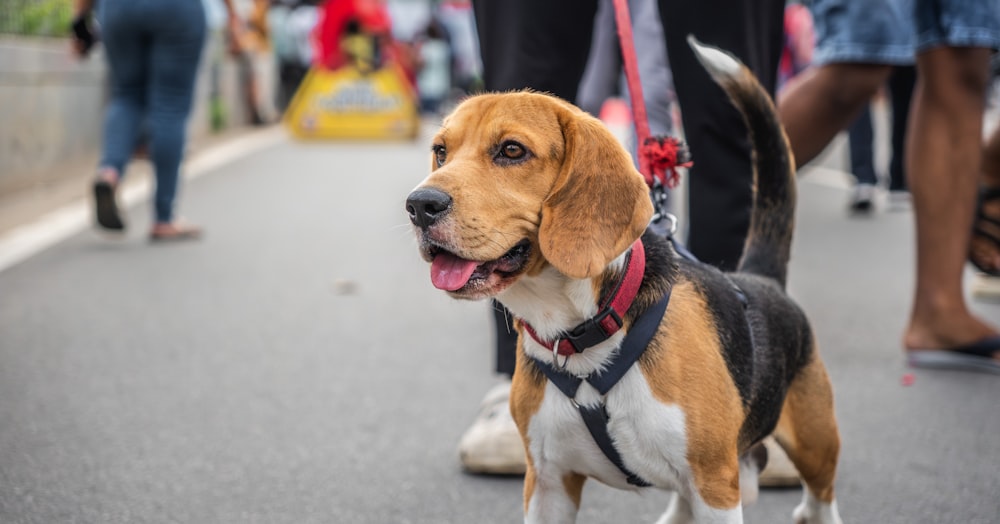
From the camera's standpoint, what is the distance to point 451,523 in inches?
125

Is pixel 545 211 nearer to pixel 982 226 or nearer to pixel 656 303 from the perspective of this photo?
pixel 656 303

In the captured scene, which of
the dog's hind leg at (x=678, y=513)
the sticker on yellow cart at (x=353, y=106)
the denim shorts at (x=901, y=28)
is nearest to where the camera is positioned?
the dog's hind leg at (x=678, y=513)

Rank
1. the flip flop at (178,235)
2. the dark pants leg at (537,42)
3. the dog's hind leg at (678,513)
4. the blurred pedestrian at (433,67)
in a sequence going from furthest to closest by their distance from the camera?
the blurred pedestrian at (433,67), the flip flop at (178,235), the dark pants leg at (537,42), the dog's hind leg at (678,513)

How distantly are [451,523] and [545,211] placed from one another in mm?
1135

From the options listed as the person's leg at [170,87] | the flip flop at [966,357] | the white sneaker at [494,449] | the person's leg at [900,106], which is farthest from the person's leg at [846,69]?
the person's leg at [900,106]

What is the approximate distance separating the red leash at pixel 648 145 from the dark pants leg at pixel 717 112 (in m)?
0.34

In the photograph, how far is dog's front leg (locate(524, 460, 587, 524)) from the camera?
262cm

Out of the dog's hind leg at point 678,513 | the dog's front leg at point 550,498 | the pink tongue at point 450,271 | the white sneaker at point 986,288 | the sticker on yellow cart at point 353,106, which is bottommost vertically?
the sticker on yellow cart at point 353,106

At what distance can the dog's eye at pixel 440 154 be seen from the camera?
8.57 ft

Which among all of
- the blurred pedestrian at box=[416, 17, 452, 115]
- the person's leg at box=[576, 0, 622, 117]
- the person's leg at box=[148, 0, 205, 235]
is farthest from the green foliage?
the blurred pedestrian at box=[416, 17, 452, 115]

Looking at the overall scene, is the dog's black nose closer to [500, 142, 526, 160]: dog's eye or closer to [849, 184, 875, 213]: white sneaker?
[500, 142, 526, 160]: dog's eye

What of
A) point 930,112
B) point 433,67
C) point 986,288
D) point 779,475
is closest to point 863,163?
point 986,288

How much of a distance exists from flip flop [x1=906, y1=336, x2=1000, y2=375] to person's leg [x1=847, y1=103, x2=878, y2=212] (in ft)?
16.2

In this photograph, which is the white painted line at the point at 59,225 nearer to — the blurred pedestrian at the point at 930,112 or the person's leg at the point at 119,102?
the person's leg at the point at 119,102
